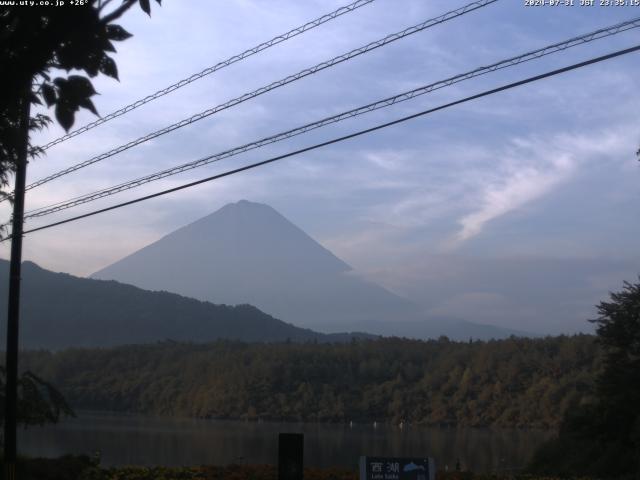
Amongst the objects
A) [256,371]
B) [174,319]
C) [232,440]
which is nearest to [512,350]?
[256,371]

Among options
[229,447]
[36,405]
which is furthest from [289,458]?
[229,447]

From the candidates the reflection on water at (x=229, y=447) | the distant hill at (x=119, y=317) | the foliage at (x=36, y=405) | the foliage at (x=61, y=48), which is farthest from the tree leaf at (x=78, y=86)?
the distant hill at (x=119, y=317)

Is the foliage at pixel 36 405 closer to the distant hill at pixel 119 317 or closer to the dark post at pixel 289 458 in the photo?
the dark post at pixel 289 458

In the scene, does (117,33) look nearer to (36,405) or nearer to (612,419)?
(36,405)

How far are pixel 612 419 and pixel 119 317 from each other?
13366 centimetres

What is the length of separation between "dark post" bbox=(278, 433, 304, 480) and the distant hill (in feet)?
406

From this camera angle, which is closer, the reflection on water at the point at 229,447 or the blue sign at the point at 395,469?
the blue sign at the point at 395,469

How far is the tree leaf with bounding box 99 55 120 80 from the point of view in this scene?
5.28 m

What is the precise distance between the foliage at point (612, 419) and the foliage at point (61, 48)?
2151 centimetres

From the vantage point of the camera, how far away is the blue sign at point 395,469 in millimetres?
12062

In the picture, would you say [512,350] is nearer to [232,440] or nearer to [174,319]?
[232,440]

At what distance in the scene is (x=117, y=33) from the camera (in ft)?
17.4

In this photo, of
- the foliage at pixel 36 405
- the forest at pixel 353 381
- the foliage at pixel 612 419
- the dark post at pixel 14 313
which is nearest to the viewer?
the dark post at pixel 14 313

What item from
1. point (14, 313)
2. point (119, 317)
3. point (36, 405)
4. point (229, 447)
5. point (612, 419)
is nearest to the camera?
point (14, 313)
